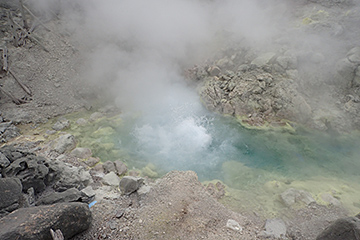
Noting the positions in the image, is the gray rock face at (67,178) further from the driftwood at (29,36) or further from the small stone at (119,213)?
the driftwood at (29,36)

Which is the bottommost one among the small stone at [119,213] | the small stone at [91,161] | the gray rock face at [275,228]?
the gray rock face at [275,228]

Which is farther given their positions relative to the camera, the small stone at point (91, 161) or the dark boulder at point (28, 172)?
the small stone at point (91, 161)

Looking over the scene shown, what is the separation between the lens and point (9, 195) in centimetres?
297

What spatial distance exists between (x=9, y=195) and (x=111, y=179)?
267cm

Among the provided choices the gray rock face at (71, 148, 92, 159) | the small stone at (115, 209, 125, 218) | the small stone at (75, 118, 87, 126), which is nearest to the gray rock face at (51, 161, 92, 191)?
the small stone at (115, 209, 125, 218)

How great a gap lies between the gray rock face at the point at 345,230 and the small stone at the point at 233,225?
4.97 ft

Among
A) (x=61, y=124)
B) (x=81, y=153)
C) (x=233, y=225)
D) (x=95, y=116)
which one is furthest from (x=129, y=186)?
(x=95, y=116)

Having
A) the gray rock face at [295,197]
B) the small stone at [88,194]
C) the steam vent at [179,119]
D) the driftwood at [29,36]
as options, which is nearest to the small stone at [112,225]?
the steam vent at [179,119]

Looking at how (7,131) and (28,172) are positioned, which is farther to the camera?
(7,131)

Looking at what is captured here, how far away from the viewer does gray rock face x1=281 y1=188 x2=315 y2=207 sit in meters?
5.18

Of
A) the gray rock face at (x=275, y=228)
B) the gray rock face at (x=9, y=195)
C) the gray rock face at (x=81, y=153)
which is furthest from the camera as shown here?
the gray rock face at (x=81, y=153)

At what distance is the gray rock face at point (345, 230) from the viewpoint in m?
3.08

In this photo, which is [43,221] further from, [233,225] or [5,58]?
[5,58]

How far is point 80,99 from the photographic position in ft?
32.4
